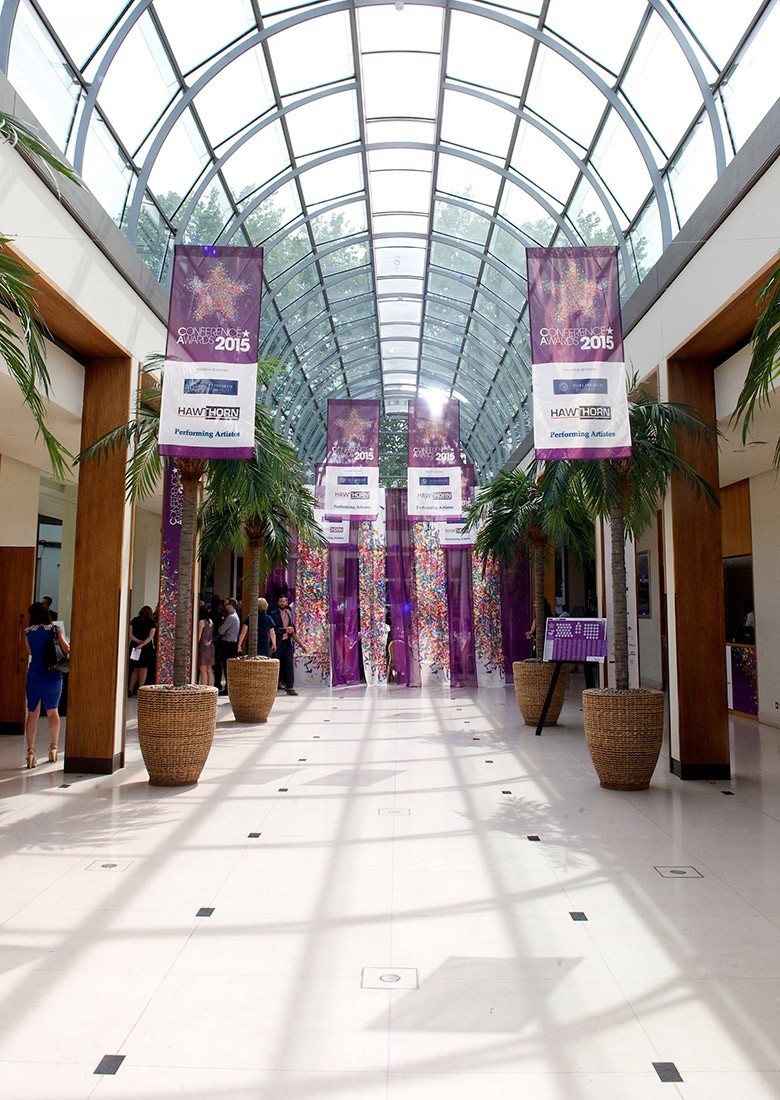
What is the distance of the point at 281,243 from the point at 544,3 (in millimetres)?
5954

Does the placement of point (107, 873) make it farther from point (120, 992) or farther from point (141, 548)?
point (141, 548)

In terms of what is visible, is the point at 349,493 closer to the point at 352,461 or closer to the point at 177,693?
the point at 352,461

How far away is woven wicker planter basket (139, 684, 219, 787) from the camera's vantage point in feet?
20.2

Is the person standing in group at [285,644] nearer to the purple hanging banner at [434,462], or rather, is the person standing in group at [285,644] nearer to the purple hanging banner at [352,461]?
Answer: the purple hanging banner at [352,461]

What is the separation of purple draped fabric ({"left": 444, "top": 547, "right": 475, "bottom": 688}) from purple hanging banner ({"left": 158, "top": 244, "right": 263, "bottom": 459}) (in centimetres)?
844

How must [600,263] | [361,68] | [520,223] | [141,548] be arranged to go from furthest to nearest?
[141,548]
[520,223]
[361,68]
[600,263]

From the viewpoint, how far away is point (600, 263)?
646 cm

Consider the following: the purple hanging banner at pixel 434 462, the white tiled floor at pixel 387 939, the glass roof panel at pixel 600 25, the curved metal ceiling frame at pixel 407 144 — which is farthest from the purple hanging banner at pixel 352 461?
the white tiled floor at pixel 387 939

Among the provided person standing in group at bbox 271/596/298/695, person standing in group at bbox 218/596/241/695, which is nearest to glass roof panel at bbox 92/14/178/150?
person standing in group at bbox 218/596/241/695

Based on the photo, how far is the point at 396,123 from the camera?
11.2m

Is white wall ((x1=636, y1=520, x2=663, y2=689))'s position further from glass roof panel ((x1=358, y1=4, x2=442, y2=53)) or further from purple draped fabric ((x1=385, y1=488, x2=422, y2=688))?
glass roof panel ((x1=358, y1=4, x2=442, y2=53))

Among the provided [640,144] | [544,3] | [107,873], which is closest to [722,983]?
[107,873]

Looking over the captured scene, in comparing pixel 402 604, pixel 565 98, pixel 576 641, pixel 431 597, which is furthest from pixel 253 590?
pixel 565 98

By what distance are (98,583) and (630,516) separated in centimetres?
452
